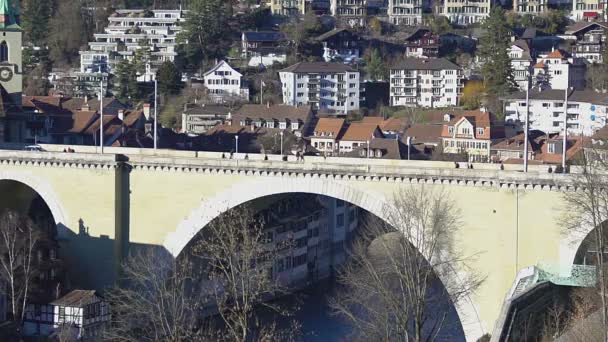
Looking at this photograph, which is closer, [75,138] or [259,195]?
[259,195]

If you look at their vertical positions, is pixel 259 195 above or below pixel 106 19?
below

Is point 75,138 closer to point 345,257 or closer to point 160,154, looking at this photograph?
point 345,257

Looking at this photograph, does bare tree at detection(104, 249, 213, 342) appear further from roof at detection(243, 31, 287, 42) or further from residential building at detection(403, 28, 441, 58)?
residential building at detection(403, 28, 441, 58)

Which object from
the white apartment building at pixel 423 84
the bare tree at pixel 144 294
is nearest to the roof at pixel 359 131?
the white apartment building at pixel 423 84

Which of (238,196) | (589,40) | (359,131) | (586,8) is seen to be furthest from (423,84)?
(238,196)

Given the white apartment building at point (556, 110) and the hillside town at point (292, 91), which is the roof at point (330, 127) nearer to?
the hillside town at point (292, 91)

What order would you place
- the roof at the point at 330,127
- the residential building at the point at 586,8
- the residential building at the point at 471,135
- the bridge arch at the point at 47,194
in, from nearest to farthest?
the bridge arch at the point at 47,194
the residential building at the point at 471,135
the roof at the point at 330,127
the residential building at the point at 586,8

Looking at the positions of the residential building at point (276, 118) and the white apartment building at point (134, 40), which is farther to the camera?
the white apartment building at point (134, 40)

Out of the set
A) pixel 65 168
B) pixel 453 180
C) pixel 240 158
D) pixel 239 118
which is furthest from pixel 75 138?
pixel 453 180
